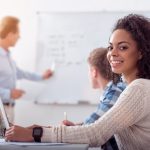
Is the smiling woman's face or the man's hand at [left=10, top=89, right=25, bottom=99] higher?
the smiling woman's face

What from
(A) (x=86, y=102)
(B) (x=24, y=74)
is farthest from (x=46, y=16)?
(A) (x=86, y=102)

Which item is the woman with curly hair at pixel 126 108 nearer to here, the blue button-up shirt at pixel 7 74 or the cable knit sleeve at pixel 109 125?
the cable knit sleeve at pixel 109 125

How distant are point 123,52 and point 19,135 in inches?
20.9

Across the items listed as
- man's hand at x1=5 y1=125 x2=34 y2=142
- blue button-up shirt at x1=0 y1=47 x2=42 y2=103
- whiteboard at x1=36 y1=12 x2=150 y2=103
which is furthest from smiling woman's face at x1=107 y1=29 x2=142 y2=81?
whiteboard at x1=36 y1=12 x2=150 y2=103

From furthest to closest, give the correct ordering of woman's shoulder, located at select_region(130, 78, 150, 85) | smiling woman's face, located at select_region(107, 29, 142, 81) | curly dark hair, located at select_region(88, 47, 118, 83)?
curly dark hair, located at select_region(88, 47, 118, 83) → smiling woman's face, located at select_region(107, 29, 142, 81) → woman's shoulder, located at select_region(130, 78, 150, 85)

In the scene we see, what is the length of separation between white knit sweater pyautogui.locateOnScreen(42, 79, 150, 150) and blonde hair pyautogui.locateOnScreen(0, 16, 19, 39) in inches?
88.3

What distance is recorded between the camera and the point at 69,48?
3.62 metres

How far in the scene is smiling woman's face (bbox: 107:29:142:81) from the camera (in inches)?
56.3

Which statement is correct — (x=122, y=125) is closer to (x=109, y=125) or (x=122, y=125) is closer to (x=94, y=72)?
(x=109, y=125)

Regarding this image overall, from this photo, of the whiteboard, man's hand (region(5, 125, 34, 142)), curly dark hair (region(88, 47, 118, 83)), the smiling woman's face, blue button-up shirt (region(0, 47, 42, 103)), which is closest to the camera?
man's hand (region(5, 125, 34, 142))

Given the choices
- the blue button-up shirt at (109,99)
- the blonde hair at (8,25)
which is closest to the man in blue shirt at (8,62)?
the blonde hair at (8,25)

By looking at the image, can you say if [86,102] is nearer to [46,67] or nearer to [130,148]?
[46,67]

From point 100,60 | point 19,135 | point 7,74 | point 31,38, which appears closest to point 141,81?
point 19,135

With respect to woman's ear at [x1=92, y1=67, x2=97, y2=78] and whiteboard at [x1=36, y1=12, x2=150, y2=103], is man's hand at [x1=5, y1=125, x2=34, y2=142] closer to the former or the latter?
woman's ear at [x1=92, y1=67, x2=97, y2=78]
